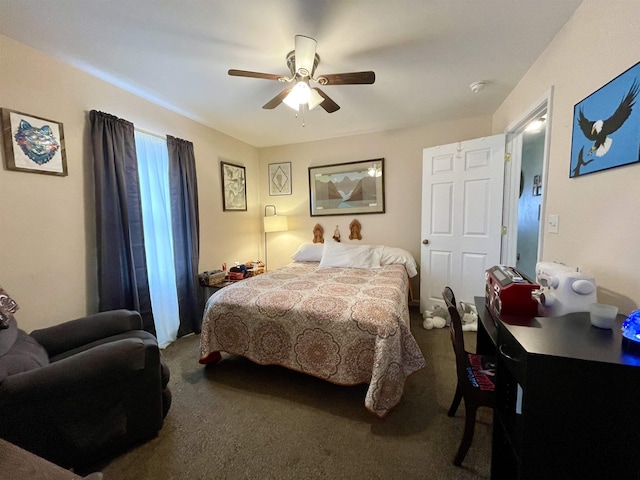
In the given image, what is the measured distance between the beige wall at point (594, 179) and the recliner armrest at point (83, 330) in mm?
2826

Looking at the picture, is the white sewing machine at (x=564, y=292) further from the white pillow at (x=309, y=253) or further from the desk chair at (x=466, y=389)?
the white pillow at (x=309, y=253)

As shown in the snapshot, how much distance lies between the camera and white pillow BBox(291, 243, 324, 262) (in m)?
3.58

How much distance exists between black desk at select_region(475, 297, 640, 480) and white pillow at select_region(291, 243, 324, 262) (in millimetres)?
2769

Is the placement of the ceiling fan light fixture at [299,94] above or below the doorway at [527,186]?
above

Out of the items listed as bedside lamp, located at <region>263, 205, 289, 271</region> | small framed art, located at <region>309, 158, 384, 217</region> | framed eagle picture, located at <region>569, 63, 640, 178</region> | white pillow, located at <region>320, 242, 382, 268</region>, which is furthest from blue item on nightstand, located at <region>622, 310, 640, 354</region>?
bedside lamp, located at <region>263, 205, 289, 271</region>

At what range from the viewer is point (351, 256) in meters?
3.19

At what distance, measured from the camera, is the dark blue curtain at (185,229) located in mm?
2729

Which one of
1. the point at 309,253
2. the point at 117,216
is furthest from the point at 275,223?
the point at 117,216

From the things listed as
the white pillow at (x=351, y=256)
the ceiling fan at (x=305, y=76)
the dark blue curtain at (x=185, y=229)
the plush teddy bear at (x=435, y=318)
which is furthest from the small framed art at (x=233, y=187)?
the plush teddy bear at (x=435, y=318)

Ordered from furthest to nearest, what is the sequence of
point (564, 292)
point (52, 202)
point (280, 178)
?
point (280, 178)
point (52, 202)
point (564, 292)

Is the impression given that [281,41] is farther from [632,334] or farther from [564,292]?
[632,334]

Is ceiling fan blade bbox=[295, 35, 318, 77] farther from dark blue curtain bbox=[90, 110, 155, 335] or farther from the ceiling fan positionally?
dark blue curtain bbox=[90, 110, 155, 335]

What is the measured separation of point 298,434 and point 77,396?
1134mm

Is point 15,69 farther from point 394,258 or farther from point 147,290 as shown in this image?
point 394,258
